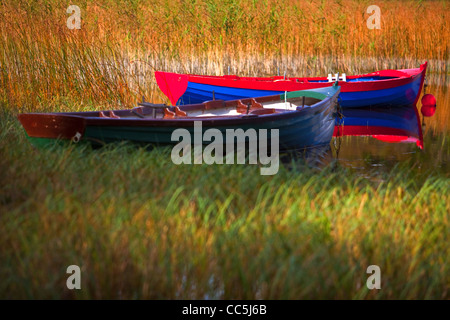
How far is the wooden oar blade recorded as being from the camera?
38.9 ft

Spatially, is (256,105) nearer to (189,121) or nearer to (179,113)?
(179,113)

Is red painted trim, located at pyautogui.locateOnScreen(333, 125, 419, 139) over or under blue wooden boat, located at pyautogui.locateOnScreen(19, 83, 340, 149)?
under

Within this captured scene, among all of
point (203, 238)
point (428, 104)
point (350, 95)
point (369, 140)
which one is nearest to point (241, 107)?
point (369, 140)

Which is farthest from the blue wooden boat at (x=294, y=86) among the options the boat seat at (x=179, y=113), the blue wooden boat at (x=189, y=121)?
the boat seat at (x=179, y=113)

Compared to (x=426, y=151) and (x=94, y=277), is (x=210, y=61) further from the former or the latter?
(x=94, y=277)

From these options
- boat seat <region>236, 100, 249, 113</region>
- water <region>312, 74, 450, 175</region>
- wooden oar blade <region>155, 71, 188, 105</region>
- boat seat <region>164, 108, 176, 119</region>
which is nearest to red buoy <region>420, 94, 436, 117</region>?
water <region>312, 74, 450, 175</region>

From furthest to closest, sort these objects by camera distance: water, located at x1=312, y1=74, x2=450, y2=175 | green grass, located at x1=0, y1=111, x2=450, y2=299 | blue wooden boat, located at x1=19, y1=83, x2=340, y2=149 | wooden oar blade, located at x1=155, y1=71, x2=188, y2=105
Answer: wooden oar blade, located at x1=155, y1=71, x2=188, y2=105
water, located at x1=312, y1=74, x2=450, y2=175
blue wooden boat, located at x1=19, y1=83, x2=340, y2=149
green grass, located at x1=0, y1=111, x2=450, y2=299

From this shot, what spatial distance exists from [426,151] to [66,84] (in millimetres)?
5738

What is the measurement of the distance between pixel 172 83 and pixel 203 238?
839 cm

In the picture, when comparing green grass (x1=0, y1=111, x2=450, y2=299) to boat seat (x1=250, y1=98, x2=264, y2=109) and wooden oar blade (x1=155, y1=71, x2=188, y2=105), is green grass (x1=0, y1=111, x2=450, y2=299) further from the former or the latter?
wooden oar blade (x1=155, y1=71, x2=188, y2=105)

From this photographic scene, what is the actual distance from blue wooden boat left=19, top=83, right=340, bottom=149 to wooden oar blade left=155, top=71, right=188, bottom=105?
3288 millimetres

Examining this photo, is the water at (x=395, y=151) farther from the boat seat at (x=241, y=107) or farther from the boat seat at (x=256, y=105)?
the boat seat at (x=241, y=107)

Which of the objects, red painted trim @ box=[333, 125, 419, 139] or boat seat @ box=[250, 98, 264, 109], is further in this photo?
red painted trim @ box=[333, 125, 419, 139]
